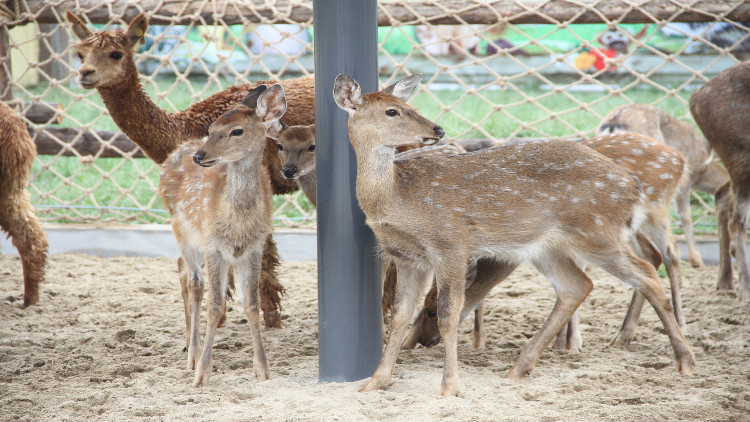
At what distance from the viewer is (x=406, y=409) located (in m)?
3.73

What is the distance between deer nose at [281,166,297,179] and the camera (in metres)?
4.87

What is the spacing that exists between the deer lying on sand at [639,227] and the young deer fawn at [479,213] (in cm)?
43

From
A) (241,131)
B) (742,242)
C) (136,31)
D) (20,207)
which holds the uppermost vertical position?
(136,31)

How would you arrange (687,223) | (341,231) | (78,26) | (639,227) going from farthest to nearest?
(687,223)
(78,26)
(639,227)
(341,231)

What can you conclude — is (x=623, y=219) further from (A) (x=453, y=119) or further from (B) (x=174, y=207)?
(A) (x=453, y=119)

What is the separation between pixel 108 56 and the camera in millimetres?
5227

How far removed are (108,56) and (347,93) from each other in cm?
216

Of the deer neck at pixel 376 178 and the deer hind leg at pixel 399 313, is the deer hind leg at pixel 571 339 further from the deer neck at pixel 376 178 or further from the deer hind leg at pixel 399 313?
the deer neck at pixel 376 178

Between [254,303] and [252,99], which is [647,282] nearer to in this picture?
[254,303]

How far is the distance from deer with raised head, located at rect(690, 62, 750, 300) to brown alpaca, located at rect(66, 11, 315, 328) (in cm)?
309

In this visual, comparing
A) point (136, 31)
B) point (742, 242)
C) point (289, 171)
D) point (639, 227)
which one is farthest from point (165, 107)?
point (639, 227)

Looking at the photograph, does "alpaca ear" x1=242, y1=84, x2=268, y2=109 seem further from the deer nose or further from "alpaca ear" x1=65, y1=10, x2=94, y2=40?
"alpaca ear" x1=65, y1=10, x2=94, y2=40

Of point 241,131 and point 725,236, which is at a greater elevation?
point 241,131

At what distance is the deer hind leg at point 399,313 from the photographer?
4.02m
